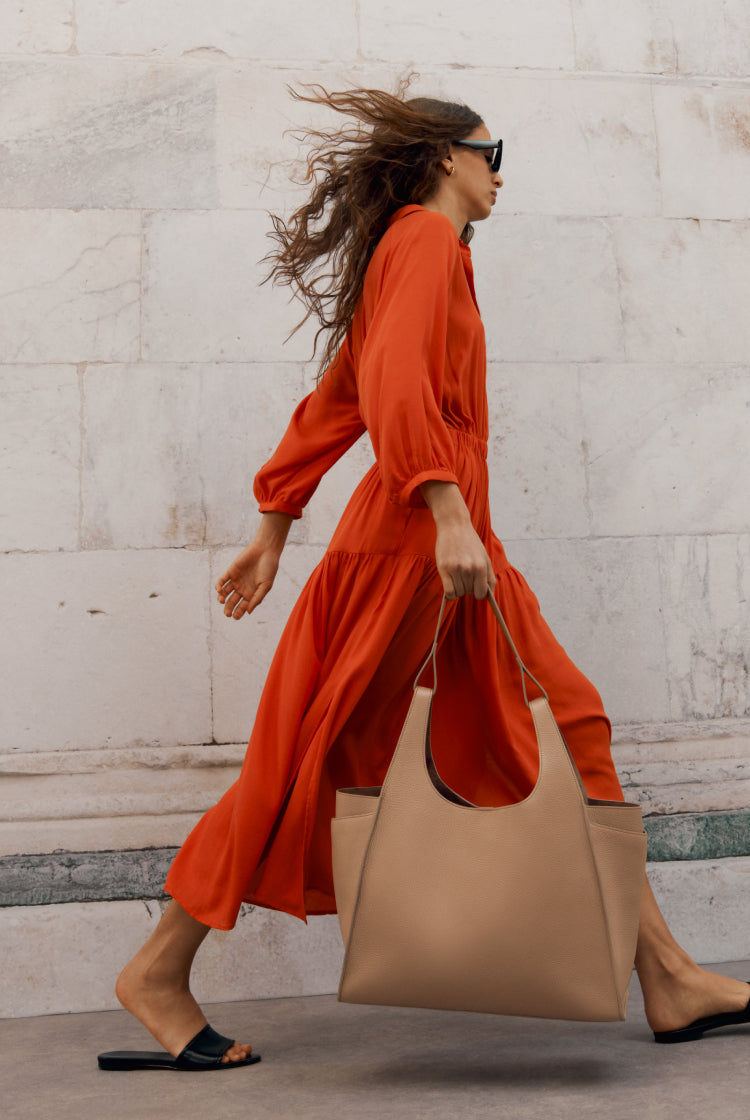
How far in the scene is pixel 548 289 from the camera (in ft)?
11.3

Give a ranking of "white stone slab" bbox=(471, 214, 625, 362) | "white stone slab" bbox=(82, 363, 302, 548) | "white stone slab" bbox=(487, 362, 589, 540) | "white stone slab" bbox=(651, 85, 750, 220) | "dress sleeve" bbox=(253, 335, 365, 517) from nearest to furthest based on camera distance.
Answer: "dress sleeve" bbox=(253, 335, 365, 517) → "white stone slab" bbox=(82, 363, 302, 548) → "white stone slab" bbox=(487, 362, 589, 540) → "white stone slab" bbox=(471, 214, 625, 362) → "white stone slab" bbox=(651, 85, 750, 220)

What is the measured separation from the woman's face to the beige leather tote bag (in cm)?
117

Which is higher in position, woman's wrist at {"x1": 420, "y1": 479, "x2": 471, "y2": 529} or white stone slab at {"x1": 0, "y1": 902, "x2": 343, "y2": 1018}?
woman's wrist at {"x1": 420, "y1": 479, "x2": 471, "y2": 529}

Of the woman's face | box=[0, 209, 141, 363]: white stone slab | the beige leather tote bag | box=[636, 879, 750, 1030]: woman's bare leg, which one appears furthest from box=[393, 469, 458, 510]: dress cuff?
box=[0, 209, 141, 363]: white stone slab

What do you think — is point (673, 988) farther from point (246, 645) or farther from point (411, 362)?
point (246, 645)

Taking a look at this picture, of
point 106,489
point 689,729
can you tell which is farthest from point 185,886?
point 689,729

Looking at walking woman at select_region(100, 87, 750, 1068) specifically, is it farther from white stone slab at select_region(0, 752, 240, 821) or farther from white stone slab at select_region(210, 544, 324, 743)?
white stone slab at select_region(210, 544, 324, 743)

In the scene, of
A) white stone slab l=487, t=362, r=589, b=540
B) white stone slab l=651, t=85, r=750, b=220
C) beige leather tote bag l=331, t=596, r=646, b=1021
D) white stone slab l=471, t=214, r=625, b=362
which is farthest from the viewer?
white stone slab l=651, t=85, r=750, b=220

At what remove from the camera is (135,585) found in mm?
3131

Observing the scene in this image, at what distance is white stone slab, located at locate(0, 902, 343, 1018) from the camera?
2.75m

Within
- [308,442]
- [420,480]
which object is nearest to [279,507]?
[308,442]

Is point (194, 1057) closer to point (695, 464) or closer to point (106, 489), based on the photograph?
point (106, 489)

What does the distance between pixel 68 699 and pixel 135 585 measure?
1.31 feet

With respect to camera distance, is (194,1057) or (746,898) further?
(746,898)
